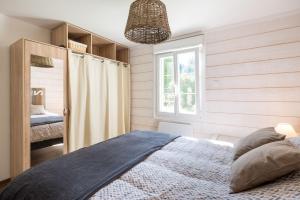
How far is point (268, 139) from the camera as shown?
4.57 feet

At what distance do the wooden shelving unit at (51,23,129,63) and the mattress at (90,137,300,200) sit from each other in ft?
7.24

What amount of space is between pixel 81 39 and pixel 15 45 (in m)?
1.06

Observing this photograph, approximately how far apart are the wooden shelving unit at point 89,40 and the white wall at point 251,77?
1.75 m

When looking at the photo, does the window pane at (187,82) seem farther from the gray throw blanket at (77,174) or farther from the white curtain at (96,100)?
the gray throw blanket at (77,174)

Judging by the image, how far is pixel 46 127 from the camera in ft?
8.36

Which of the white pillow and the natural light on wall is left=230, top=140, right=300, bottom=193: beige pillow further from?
the white pillow

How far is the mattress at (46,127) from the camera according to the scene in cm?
239

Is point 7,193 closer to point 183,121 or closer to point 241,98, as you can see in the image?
point 183,121

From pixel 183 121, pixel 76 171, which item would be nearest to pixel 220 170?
pixel 76 171

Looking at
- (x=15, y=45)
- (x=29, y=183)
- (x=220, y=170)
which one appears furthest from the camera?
(x=15, y=45)

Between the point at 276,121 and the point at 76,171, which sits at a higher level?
the point at 276,121

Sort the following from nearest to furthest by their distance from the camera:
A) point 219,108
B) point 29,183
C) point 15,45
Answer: point 29,183
point 15,45
point 219,108

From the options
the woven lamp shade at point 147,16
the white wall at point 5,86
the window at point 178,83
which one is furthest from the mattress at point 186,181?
the white wall at point 5,86

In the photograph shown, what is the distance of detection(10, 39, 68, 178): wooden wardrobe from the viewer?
2.25 m
